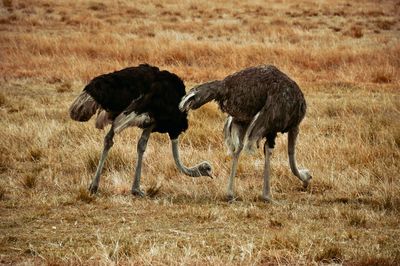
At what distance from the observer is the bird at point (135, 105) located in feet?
23.3

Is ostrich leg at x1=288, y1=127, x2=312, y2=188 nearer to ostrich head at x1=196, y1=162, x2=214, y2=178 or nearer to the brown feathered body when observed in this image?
the brown feathered body

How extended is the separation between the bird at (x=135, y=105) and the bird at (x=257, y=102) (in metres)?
0.37

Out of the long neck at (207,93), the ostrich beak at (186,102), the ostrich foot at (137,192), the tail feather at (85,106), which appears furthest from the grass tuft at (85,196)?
the long neck at (207,93)

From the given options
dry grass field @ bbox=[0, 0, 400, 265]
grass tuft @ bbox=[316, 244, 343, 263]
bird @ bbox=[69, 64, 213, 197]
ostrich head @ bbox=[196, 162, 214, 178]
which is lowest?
dry grass field @ bbox=[0, 0, 400, 265]

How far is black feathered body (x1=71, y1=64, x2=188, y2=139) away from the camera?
7.09m

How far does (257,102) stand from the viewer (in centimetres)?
695

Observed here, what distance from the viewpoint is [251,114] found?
7000 millimetres

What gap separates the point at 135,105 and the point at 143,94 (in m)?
0.16

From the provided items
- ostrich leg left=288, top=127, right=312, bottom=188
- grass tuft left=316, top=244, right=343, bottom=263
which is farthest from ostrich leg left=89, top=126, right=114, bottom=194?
grass tuft left=316, top=244, right=343, bottom=263

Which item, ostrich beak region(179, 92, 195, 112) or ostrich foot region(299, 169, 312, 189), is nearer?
ostrich beak region(179, 92, 195, 112)

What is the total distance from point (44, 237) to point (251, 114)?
2505 millimetres

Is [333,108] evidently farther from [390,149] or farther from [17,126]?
[17,126]

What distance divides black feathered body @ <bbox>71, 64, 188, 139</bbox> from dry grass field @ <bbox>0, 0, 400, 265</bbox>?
2.83ft

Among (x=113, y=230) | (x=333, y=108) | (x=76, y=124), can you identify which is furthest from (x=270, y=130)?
(x=333, y=108)
